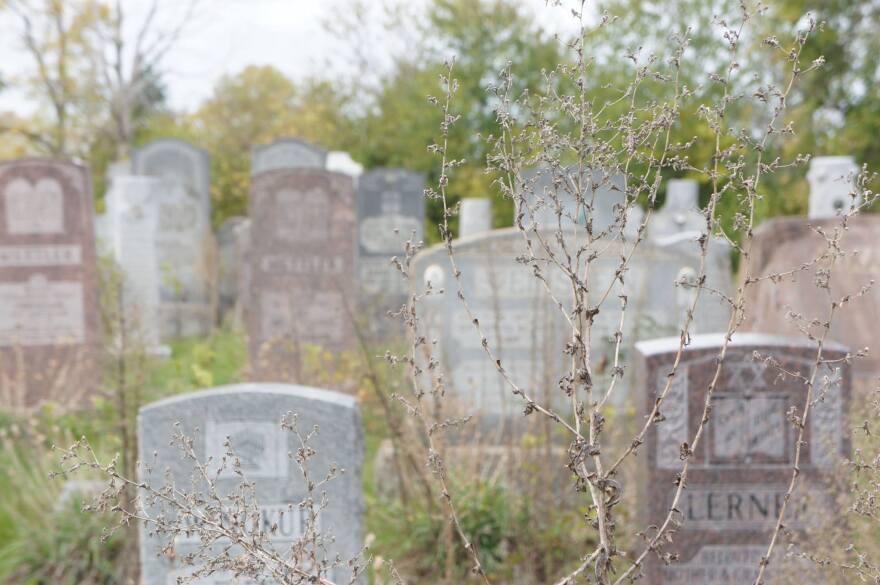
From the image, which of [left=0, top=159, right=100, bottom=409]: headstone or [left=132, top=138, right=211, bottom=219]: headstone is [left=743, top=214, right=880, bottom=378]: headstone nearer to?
[left=0, top=159, right=100, bottom=409]: headstone

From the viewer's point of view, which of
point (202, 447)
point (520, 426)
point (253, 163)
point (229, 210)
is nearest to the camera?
point (202, 447)

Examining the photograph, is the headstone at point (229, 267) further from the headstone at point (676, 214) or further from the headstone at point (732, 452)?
the headstone at point (732, 452)

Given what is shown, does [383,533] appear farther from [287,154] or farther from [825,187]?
[287,154]

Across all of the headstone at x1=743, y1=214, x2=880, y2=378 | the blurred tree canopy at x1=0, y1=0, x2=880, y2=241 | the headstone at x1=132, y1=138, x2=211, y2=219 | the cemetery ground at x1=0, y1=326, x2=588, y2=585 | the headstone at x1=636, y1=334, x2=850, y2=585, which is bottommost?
the cemetery ground at x1=0, y1=326, x2=588, y2=585

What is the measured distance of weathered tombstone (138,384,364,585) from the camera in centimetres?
340

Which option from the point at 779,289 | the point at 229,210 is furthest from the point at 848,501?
the point at 229,210

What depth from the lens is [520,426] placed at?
20.3 ft

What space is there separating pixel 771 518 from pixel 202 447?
7.13ft

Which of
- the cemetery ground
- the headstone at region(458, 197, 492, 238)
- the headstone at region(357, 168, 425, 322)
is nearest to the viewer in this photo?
the cemetery ground

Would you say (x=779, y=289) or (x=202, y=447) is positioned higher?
(x=779, y=289)

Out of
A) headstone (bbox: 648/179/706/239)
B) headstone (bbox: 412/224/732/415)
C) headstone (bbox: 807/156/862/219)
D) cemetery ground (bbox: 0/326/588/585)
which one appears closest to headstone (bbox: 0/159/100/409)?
cemetery ground (bbox: 0/326/588/585)

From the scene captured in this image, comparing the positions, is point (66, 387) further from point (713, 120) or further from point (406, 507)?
point (713, 120)

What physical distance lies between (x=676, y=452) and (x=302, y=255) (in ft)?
16.6

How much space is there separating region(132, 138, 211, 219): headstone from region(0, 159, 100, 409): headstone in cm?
516
